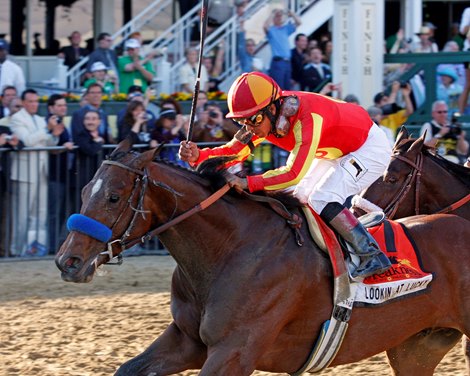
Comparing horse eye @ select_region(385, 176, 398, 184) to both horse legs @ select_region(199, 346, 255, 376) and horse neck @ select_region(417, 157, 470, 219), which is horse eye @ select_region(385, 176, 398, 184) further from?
horse legs @ select_region(199, 346, 255, 376)

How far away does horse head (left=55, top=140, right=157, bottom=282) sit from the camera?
4793 millimetres

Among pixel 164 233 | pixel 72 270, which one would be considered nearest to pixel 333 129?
pixel 164 233

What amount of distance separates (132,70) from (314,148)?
26.3ft

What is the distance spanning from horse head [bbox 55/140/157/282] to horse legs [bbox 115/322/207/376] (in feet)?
1.87

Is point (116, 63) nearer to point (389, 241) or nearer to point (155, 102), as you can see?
point (155, 102)

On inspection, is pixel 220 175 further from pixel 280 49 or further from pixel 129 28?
pixel 129 28

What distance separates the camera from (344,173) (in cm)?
561

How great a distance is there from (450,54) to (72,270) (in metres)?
8.50

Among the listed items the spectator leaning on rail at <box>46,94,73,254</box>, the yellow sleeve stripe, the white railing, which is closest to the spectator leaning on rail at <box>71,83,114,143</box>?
the spectator leaning on rail at <box>46,94,73,254</box>

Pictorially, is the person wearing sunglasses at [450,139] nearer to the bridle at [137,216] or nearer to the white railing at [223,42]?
the white railing at [223,42]

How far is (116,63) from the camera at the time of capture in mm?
13070

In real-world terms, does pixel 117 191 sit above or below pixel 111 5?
below

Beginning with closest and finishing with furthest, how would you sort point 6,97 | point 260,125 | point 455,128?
point 260,125 < point 455,128 < point 6,97

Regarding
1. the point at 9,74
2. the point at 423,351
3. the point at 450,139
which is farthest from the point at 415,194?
the point at 9,74
